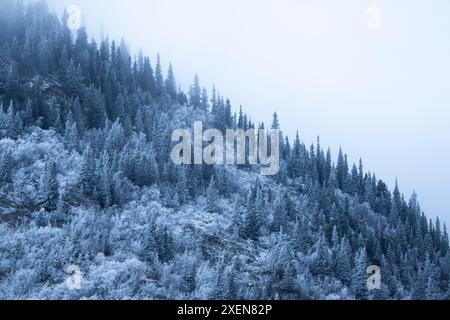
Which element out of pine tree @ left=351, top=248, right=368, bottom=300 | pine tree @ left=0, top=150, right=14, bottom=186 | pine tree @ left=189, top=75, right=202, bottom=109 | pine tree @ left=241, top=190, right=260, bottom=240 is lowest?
pine tree @ left=351, top=248, right=368, bottom=300

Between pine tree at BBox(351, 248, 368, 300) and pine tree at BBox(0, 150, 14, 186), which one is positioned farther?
pine tree at BBox(351, 248, 368, 300)

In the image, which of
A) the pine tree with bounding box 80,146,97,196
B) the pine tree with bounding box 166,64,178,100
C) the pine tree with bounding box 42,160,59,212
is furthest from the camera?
the pine tree with bounding box 166,64,178,100

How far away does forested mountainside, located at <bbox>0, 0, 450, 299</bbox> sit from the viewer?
38.9 meters

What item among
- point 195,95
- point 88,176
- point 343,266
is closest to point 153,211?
point 88,176

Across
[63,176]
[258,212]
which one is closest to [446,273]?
[258,212]

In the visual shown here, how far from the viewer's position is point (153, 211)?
49469 millimetres

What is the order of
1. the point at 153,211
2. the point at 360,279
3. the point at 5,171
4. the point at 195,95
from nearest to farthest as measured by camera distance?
the point at 5,171 < the point at 360,279 < the point at 153,211 < the point at 195,95

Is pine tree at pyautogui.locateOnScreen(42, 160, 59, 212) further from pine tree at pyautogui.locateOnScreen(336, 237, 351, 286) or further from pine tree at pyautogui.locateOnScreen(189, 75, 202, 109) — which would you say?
pine tree at pyautogui.locateOnScreen(189, 75, 202, 109)

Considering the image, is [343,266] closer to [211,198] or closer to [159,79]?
[211,198]

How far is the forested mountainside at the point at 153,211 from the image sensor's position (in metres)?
38.9

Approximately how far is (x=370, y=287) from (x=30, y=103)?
37.3 metres

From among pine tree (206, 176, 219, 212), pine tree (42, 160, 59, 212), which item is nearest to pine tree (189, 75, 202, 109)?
pine tree (206, 176, 219, 212)

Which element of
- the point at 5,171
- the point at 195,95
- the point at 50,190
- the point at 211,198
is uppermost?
the point at 195,95

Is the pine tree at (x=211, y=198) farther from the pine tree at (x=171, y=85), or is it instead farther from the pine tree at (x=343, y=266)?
the pine tree at (x=171, y=85)
